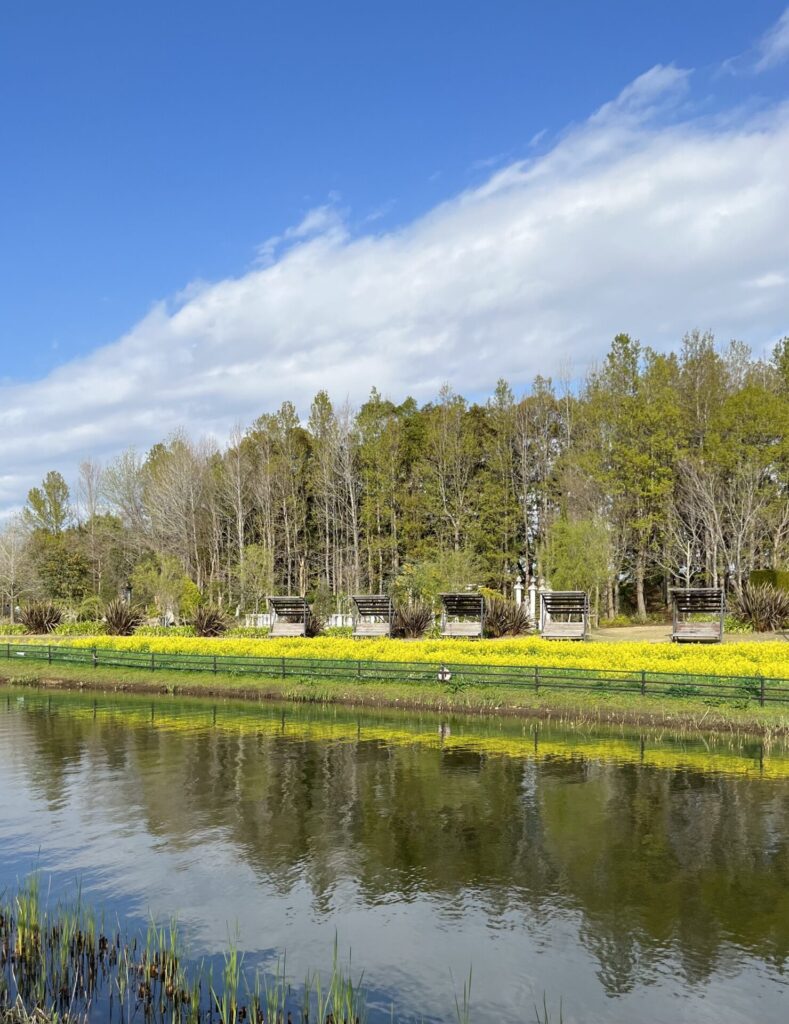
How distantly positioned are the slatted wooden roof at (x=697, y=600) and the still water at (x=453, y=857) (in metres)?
11.3

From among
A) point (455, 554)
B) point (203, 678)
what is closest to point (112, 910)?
point (203, 678)

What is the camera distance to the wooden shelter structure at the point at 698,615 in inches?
1085

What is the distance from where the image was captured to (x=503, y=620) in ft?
107

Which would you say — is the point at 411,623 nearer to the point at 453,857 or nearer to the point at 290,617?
the point at 290,617

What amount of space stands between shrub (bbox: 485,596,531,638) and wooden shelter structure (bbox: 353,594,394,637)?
144 inches

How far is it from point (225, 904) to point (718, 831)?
22.6 feet

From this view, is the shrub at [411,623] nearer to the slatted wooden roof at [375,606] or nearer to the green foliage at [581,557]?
the slatted wooden roof at [375,606]

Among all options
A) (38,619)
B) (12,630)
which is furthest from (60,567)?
(38,619)

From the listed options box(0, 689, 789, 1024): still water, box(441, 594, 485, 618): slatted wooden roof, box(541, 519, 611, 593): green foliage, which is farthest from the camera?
box(541, 519, 611, 593): green foliage

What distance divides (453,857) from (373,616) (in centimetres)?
2207

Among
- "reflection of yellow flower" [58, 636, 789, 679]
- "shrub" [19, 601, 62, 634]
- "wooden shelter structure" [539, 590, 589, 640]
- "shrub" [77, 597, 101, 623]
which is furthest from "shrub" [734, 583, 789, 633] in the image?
"shrub" [77, 597, 101, 623]

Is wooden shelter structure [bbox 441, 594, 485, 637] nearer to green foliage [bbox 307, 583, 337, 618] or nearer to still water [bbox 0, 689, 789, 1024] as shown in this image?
still water [bbox 0, 689, 789, 1024]

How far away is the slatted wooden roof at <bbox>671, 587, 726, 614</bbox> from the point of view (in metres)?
29.4

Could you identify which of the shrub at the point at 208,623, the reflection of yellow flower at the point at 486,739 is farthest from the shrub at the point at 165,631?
the reflection of yellow flower at the point at 486,739
